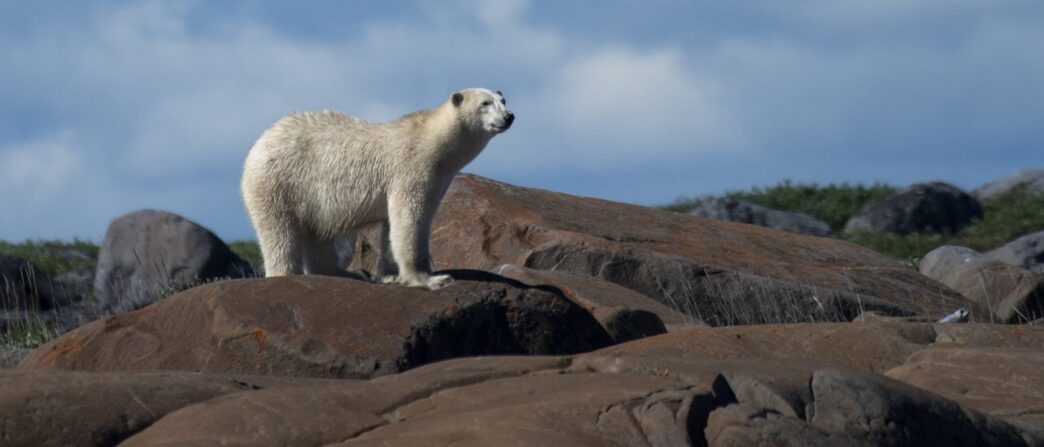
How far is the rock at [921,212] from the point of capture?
2709cm

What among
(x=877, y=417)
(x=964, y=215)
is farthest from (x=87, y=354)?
(x=964, y=215)

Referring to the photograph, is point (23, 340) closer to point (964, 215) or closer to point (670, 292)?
point (670, 292)

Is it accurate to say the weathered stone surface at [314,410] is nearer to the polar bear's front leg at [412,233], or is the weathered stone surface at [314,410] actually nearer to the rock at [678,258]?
the polar bear's front leg at [412,233]

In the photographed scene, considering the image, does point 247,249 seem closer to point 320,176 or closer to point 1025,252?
point 1025,252

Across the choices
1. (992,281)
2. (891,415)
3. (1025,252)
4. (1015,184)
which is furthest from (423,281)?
(1015,184)

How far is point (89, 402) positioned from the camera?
6383mm

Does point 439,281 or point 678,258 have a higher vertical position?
point 678,258

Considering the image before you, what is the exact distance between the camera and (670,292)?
44.1 ft

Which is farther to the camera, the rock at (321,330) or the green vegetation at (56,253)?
the green vegetation at (56,253)

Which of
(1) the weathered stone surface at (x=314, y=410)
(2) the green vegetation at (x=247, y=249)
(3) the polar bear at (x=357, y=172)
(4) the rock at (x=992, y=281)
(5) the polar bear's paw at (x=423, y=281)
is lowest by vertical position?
(1) the weathered stone surface at (x=314, y=410)

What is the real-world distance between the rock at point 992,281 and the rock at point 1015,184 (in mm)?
12477

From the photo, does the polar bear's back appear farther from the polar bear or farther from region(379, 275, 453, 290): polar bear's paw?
region(379, 275, 453, 290): polar bear's paw

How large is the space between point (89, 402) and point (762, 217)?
20819 millimetres

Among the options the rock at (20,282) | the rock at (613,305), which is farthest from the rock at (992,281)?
the rock at (20,282)
